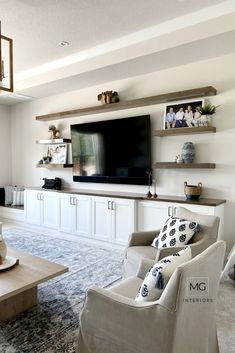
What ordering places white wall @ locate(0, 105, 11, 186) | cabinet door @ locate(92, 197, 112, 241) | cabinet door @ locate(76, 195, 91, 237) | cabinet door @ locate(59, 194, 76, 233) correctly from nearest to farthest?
cabinet door @ locate(92, 197, 112, 241) < cabinet door @ locate(76, 195, 91, 237) < cabinet door @ locate(59, 194, 76, 233) < white wall @ locate(0, 105, 11, 186)

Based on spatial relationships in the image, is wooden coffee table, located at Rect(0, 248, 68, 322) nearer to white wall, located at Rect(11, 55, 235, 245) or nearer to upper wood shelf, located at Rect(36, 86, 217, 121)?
white wall, located at Rect(11, 55, 235, 245)

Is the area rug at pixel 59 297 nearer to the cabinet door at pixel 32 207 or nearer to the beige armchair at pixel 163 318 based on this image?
the beige armchair at pixel 163 318

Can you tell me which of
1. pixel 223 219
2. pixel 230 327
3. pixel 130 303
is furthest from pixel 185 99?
pixel 130 303

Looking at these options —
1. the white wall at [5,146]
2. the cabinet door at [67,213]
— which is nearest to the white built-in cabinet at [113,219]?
the cabinet door at [67,213]

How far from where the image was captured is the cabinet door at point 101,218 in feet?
13.7

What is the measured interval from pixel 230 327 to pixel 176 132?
97.0 inches

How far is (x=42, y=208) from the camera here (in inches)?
202

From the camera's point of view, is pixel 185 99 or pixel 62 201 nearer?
pixel 185 99

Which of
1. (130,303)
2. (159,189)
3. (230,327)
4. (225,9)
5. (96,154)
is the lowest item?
(230,327)

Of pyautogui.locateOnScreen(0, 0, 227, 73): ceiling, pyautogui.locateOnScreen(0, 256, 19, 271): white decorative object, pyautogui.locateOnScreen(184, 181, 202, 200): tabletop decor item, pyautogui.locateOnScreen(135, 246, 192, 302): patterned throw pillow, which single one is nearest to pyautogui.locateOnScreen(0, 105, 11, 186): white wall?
pyautogui.locateOnScreen(0, 0, 227, 73): ceiling

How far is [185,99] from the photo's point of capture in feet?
12.8

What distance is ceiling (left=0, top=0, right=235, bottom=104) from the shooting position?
2953 millimetres

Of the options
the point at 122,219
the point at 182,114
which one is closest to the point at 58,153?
the point at 122,219

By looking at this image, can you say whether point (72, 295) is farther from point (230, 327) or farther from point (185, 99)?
point (185, 99)
